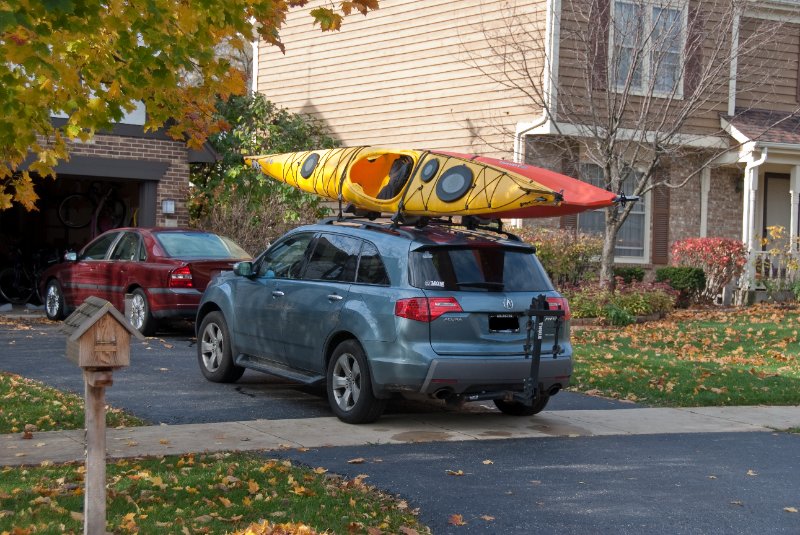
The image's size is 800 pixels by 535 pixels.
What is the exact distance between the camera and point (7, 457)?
24.4 feet

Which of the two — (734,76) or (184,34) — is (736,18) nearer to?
(734,76)

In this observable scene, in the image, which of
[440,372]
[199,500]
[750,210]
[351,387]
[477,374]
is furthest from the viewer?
[750,210]

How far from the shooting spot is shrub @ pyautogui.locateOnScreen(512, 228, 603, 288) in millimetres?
19344

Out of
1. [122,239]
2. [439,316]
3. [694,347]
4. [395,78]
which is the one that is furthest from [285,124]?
[439,316]

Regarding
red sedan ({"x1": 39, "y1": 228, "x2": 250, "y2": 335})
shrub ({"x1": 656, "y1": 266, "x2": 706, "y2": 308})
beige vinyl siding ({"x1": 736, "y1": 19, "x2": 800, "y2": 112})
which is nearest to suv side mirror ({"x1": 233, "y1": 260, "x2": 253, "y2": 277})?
red sedan ({"x1": 39, "y1": 228, "x2": 250, "y2": 335})

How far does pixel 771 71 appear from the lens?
891 inches

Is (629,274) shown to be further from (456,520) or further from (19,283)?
(456,520)

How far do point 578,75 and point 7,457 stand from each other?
15.1 meters

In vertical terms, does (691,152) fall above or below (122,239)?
above

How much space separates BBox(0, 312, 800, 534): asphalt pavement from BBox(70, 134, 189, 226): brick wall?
820cm

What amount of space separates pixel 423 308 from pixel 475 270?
2.10ft

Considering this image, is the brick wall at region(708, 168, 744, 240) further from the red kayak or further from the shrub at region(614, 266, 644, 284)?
the red kayak

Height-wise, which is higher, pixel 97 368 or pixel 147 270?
pixel 147 270

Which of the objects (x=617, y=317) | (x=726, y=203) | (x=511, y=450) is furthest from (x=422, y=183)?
(x=726, y=203)
